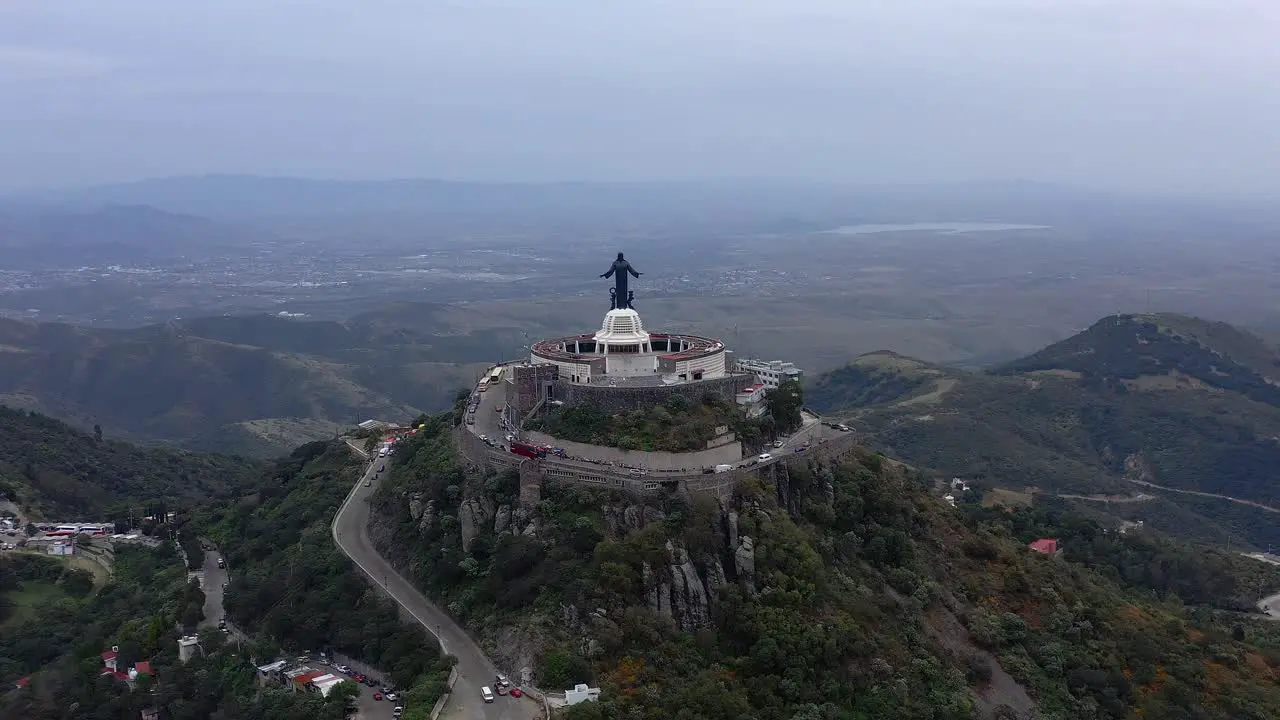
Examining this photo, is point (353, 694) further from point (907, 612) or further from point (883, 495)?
point (883, 495)

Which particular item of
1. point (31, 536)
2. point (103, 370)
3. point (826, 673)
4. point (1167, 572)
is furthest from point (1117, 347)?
point (103, 370)

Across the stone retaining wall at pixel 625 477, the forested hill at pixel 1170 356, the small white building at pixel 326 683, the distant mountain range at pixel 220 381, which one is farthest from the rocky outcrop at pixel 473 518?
the forested hill at pixel 1170 356

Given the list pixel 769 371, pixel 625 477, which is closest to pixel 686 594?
pixel 625 477

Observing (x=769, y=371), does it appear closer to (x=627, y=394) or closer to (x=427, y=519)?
(x=627, y=394)

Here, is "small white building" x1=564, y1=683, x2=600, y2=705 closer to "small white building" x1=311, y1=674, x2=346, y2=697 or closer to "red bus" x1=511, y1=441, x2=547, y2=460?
"small white building" x1=311, y1=674, x2=346, y2=697

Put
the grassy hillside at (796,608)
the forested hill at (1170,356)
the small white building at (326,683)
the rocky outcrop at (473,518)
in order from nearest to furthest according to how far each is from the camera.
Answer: the grassy hillside at (796,608)
the small white building at (326,683)
the rocky outcrop at (473,518)
the forested hill at (1170,356)

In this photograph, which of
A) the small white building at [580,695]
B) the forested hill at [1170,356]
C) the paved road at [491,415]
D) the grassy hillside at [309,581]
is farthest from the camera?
A: the forested hill at [1170,356]

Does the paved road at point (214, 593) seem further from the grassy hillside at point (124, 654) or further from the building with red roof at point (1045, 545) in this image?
the building with red roof at point (1045, 545)
